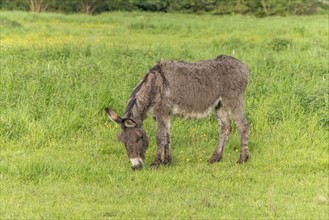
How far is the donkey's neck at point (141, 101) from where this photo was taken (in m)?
7.71

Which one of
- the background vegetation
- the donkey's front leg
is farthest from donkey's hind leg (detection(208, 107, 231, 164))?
the background vegetation

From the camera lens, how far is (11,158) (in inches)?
307

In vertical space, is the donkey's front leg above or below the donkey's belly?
below

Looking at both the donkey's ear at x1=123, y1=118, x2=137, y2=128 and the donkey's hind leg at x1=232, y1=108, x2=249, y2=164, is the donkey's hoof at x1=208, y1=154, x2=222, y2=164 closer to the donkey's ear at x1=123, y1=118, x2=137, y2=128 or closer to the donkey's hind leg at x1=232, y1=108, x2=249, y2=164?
the donkey's hind leg at x1=232, y1=108, x2=249, y2=164

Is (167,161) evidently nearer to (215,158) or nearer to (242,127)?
(215,158)

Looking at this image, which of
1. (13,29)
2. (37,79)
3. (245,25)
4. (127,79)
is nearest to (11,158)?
(37,79)

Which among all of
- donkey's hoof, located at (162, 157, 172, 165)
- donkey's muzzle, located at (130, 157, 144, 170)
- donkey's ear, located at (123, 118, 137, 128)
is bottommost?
donkey's hoof, located at (162, 157, 172, 165)

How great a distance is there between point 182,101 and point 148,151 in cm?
112

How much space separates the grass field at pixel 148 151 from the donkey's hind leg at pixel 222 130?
16 centimetres

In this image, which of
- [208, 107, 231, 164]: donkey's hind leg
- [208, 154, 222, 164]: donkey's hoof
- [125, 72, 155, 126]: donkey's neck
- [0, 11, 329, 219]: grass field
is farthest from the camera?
[208, 107, 231, 164]: donkey's hind leg

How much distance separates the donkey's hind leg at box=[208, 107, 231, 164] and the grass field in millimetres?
164

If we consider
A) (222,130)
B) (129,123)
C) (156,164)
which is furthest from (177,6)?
(129,123)

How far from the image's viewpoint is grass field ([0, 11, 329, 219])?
240 inches

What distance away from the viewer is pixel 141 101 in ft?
25.5
